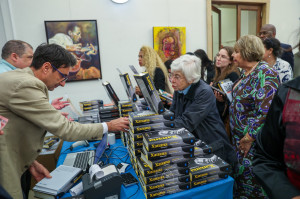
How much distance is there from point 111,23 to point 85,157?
9.15ft

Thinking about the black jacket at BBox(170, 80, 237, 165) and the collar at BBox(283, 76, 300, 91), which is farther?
the black jacket at BBox(170, 80, 237, 165)

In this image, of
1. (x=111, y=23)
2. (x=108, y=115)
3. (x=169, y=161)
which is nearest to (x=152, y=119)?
(x=169, y=161)

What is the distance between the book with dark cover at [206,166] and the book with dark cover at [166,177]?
0.06 m

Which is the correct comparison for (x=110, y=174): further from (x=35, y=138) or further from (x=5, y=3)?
(x=5, y=3)

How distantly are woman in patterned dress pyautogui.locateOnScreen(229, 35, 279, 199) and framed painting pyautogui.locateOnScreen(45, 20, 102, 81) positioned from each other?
8.52 ft

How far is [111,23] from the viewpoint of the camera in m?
3.79

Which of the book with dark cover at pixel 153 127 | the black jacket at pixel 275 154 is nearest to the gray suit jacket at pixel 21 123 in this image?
the book with dark cover at pixel 153 127

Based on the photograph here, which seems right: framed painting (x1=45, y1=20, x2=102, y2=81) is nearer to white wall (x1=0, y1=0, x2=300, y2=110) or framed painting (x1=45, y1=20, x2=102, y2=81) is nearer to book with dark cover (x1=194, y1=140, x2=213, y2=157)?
white wall (x1=0, y1=0, x2=300, y2=110)

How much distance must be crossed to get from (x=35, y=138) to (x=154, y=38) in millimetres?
3180

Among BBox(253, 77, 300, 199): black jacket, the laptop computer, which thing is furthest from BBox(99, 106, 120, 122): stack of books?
BBox(253, 77, 300, 199): black jacket

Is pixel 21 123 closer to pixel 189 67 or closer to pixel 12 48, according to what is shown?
pixel 189 67

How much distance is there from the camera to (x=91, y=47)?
370 centimetres

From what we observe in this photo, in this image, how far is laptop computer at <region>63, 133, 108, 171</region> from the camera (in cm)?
167

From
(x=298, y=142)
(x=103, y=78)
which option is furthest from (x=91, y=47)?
(x=298, y=142)
